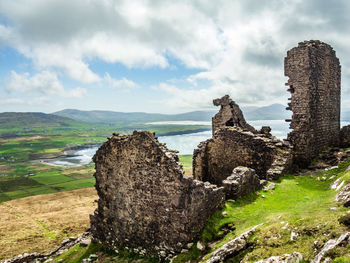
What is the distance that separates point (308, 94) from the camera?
1888 centimetres

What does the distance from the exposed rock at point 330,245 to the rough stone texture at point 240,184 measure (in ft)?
21.9

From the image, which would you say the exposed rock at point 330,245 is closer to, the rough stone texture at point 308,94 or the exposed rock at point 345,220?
the exposed rock at point 345,220

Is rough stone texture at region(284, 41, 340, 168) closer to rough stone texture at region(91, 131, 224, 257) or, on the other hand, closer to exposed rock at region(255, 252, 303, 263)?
rough stone texture at region(91, 131, 224, 257)

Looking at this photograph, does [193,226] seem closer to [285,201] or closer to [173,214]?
[173,214]

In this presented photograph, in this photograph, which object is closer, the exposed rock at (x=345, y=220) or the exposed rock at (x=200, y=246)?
the exposed rock at (x=345, y=220)

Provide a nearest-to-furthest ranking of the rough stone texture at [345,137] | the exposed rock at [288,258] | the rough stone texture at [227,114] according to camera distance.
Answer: the exposed rock at [288,258] → the rough stone texture at [345,137] → the rough stone texture at [227,114]

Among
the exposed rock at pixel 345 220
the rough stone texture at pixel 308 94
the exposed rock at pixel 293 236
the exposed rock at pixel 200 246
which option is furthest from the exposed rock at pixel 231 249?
the rough stone texture at pixel 308 94

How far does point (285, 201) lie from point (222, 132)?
761cm

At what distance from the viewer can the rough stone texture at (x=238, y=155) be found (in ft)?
56.2

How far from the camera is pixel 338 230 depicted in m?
6.77

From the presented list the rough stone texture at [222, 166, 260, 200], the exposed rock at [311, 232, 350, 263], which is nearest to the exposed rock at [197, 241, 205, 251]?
the rough stone texture at [222, 166, 260, 200]

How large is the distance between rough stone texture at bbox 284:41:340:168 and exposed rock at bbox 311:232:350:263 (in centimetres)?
1390

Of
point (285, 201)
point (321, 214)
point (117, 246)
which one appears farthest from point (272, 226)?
Result: point (117, 246)

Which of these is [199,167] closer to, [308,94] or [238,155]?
[238,155]
